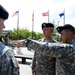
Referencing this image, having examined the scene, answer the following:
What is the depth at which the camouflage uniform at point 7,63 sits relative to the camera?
231cm

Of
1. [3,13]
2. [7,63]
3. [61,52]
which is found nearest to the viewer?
[7,63]

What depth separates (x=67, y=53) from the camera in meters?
2.60

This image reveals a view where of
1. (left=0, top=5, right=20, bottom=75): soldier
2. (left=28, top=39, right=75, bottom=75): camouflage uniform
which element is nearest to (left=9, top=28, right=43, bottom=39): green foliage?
(left=28, top=39, right=75, bottom=75): camouflage uniform

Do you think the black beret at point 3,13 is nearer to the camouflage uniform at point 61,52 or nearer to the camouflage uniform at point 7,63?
the camouflage uniform at point 7,63

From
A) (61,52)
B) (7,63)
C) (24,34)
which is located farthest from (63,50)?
(24,34)

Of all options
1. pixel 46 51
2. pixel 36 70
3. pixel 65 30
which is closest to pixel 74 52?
pixel 46 51

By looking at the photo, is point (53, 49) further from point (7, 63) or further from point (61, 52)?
point (7, 63)

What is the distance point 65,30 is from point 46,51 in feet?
2.01

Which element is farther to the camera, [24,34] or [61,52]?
[24,34]

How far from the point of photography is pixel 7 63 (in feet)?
7.62

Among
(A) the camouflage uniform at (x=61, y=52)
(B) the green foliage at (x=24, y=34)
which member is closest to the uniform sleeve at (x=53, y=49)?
(A) the camouflage uniform at (x=61, y=52)

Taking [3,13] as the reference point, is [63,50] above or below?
below

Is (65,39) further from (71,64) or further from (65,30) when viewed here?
(71,64)

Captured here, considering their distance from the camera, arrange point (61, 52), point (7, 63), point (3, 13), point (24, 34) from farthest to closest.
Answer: point (24, 34) < point (61, 52) < point (3, 13) < point (7, 63)
